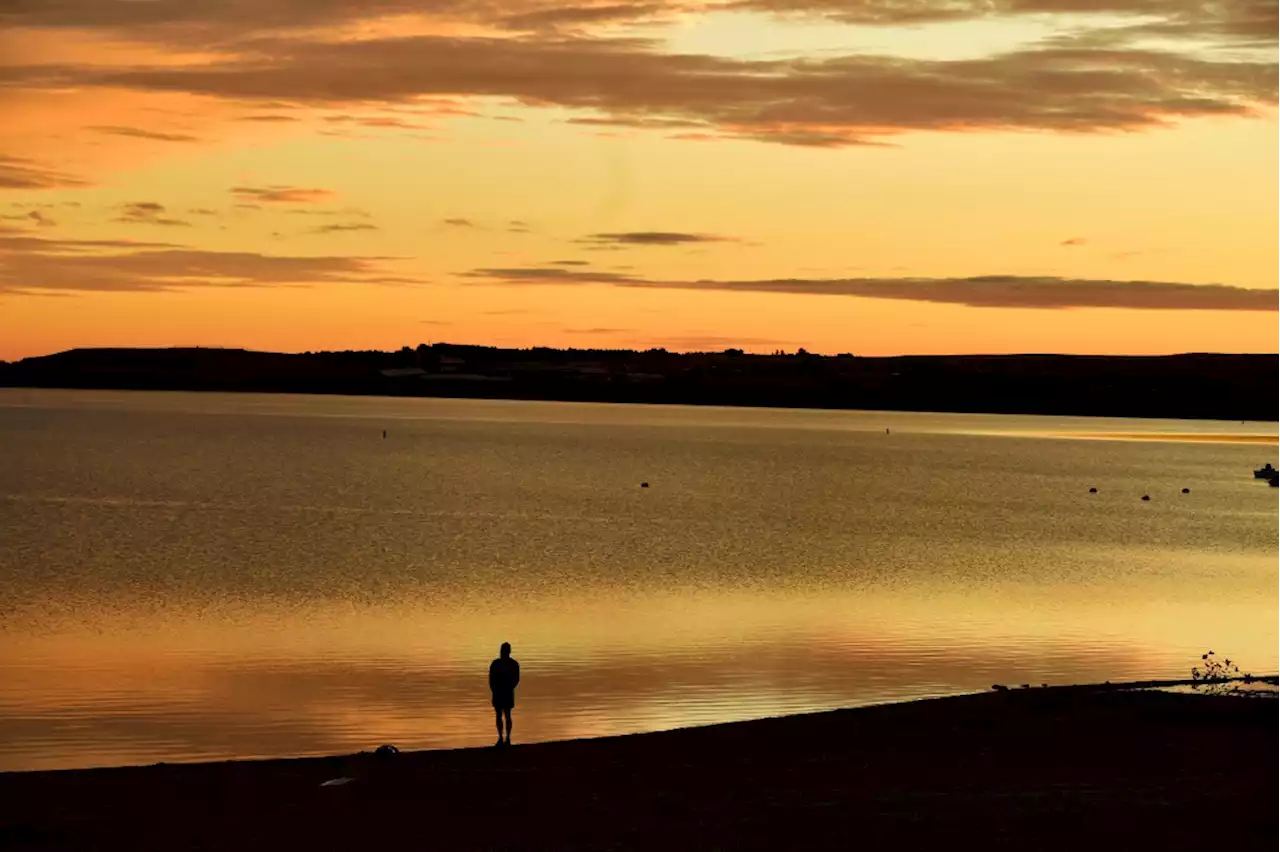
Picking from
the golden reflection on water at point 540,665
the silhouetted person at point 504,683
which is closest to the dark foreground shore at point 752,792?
the silhouetted person at point 504,683

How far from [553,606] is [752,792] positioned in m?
29.6

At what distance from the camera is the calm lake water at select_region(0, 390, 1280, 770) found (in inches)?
1302

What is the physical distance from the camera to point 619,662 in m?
39.4

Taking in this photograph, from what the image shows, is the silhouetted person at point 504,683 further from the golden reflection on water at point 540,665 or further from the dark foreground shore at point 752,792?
the golden reflection on water at point 540,665

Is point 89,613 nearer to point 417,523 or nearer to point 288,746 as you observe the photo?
point 288,746

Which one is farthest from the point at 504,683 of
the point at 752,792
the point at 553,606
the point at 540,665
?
the point at 553,606

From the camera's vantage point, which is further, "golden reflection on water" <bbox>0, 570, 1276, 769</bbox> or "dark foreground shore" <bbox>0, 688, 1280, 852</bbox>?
"golden reflection on water" <bbox>0, 570, 1276, 769</bbox>

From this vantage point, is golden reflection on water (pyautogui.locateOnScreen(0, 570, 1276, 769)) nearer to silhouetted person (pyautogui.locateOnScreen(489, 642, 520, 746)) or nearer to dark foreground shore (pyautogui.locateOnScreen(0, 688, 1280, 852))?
silhouetted person (pyautogui.locateOnScreen(489, 642, 520, 746))

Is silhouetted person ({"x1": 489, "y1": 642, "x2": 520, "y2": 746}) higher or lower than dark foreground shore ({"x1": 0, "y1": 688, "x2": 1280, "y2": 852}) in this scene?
higher

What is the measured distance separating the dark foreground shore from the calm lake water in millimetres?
4953

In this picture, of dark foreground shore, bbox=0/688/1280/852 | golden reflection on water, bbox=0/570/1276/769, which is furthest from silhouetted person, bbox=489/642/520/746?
golden reflection on water, bbox=0/570/1276/769

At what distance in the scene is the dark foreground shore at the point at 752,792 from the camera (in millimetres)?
19016

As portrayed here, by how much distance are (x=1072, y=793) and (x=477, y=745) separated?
11.4 m

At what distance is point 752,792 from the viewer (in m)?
21.9
